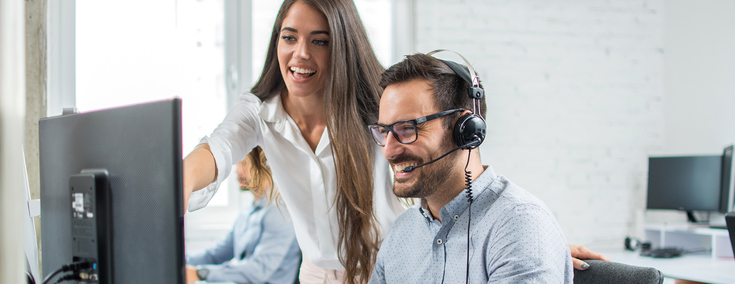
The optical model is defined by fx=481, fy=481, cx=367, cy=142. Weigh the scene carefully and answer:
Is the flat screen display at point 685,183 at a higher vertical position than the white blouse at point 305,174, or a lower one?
lower

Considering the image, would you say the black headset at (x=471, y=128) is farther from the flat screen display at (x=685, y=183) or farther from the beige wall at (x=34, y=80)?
the flat screen display at (x=685, y=183)

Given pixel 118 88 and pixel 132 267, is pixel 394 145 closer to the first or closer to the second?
pixel 132 267

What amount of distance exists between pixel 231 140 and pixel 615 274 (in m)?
0.91

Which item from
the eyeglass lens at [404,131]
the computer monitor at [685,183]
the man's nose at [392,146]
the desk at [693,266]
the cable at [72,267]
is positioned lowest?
the desk at [693,266]

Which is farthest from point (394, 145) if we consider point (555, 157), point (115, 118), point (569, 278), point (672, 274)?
point (555, 157)

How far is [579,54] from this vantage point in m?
3.43

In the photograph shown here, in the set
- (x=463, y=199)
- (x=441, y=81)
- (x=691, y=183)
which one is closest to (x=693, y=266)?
(x=691, y=183)

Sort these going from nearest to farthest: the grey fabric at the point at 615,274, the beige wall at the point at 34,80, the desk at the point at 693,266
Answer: the grey fabric at the point at 615,274 → the beige wall at the point at 34,80 → the desk at the point at 693,266

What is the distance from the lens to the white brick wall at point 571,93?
3.32m

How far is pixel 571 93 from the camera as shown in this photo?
3424 mm

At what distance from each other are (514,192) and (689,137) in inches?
116

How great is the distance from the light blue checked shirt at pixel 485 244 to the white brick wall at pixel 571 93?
7.22ft

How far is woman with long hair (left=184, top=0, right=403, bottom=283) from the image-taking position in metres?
1.26

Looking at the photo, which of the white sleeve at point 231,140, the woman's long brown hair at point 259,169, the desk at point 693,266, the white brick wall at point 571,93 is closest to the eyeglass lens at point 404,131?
the white sleeve at point 231,140
